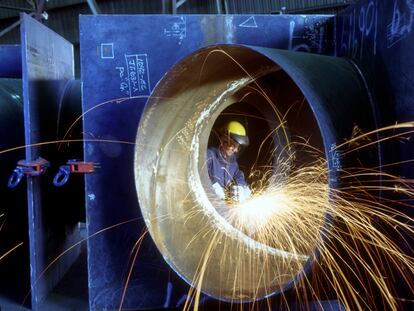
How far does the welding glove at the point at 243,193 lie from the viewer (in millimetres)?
3351

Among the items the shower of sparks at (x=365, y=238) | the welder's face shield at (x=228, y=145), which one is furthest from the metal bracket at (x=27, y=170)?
the welder's face shield at (x=228, y=145)

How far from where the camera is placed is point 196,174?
8.98 ft

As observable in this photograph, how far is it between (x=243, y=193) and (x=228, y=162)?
0.83ft

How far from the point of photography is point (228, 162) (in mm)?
3449

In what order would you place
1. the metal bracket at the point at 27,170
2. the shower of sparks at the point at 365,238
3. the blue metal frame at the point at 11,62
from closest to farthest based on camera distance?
the shower of sparks at the point at 365,238 < the metal bracket at the point at 27,170 < the blue metal frame at the point at 11,62

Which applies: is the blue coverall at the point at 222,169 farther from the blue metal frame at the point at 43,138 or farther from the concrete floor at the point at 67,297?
the concrete floor at the point at 67,297

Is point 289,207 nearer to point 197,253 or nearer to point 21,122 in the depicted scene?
point 197,253

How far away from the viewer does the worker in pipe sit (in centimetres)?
335

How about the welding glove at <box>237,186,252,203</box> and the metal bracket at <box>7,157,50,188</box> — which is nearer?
the metal bracket at <box>7,157,50,188</box>

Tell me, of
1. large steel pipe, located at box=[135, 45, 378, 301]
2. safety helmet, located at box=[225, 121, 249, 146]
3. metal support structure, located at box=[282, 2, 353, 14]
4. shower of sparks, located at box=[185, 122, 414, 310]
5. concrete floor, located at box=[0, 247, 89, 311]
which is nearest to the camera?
shower of sparks, located at box=[185, 122, 414, 310]

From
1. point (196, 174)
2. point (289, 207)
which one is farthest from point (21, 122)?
point (289, 207)

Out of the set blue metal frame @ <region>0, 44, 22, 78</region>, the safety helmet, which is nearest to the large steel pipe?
the safety helmet

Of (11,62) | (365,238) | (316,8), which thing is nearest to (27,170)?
(11,62)

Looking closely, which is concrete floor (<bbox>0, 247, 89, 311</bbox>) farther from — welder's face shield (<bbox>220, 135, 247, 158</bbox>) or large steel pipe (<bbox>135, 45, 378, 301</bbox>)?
welder's face shield (<bbox>220, 135, 247, 158</bbox>)
